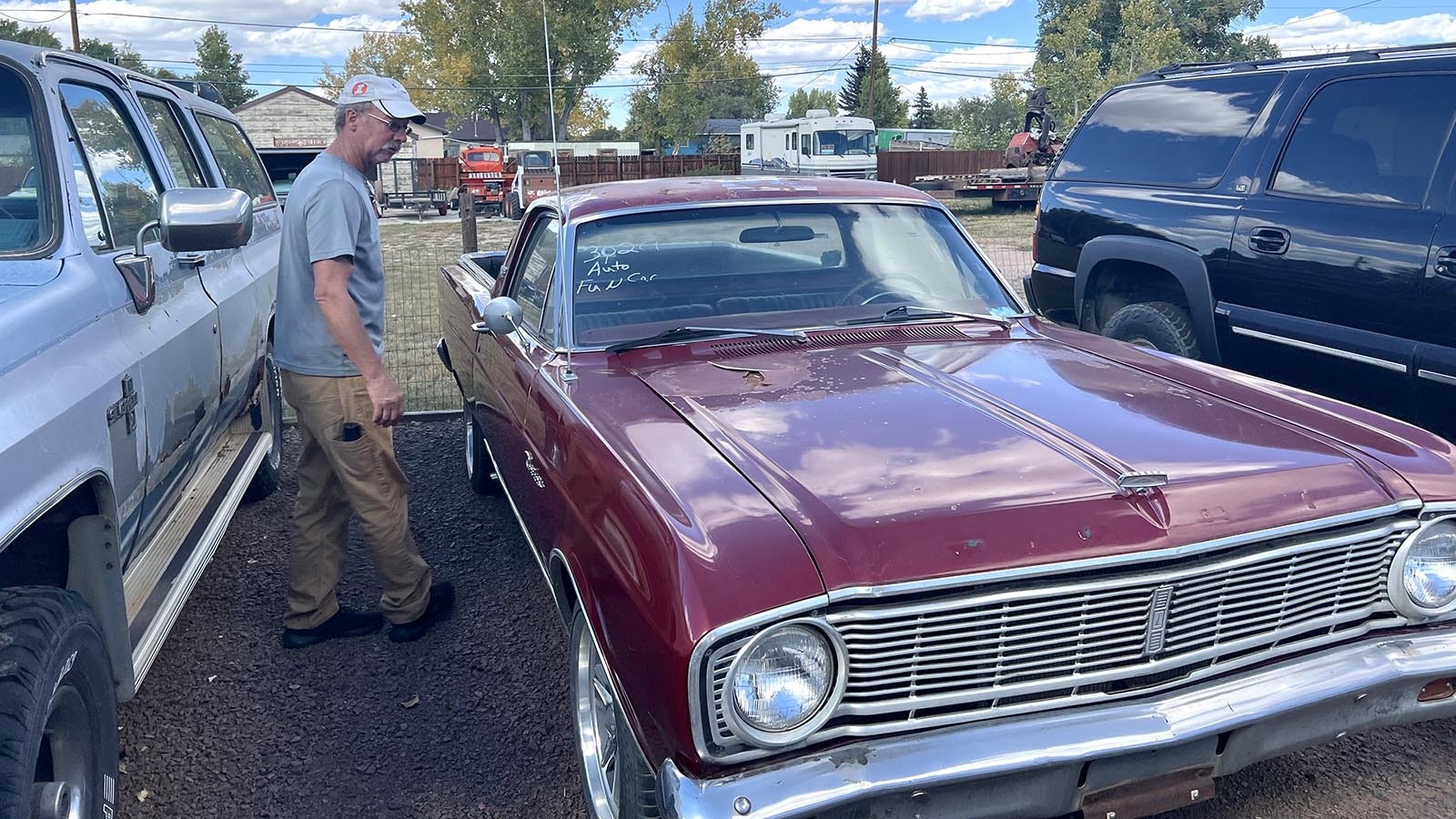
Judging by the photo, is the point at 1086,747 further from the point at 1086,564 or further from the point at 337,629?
the point at 337,629

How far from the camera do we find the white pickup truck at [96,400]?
7.13 ft

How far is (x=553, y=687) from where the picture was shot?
3.75m

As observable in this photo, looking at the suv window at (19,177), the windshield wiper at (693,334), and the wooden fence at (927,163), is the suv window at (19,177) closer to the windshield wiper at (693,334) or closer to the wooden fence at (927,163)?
the windshield wiper at (693,334)

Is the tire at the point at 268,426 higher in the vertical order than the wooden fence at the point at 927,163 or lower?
lower

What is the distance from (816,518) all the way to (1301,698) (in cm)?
114

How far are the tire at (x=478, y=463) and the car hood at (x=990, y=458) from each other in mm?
2221

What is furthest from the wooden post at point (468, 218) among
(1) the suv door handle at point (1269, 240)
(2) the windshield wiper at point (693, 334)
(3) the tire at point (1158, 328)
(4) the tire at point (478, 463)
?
(1) the suv door handle at point (1269, 240)

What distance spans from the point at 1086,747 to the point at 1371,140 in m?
3.71

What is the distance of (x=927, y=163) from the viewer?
35938 millimetres

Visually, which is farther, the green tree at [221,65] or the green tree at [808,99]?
the green tree at [808,99]

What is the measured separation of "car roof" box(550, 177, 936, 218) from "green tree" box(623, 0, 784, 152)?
6023cm

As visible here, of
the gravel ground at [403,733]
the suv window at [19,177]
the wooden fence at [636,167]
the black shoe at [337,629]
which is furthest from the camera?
the wooden fence at [636,167]

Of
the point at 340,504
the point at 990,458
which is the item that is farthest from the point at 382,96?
the point at 990,458

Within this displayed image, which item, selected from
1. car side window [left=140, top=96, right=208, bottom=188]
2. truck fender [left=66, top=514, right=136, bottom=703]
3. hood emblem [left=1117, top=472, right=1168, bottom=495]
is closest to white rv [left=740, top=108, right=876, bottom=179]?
car side window [left=140, top=96, right=208, bottom=188]
